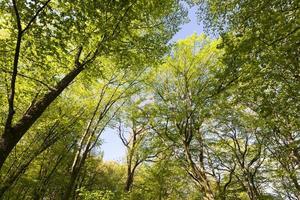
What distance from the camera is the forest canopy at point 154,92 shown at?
7.26 metres

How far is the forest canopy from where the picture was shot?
726 centimetres

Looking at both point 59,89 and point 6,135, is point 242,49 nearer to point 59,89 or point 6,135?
point 59,89

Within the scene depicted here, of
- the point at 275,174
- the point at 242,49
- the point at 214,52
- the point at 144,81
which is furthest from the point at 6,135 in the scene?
the point at 275,174

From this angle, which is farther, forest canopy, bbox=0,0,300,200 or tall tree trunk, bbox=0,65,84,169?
forest canopy, bbox=0,0,300,200

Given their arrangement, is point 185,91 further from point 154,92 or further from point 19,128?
point 19,128

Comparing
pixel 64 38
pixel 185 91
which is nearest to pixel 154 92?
pixel 185 91

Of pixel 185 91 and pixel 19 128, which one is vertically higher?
pixel 185 91

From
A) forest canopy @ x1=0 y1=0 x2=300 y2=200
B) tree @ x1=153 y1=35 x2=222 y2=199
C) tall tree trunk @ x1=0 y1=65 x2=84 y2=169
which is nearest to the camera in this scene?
Result: tall tree trunk @ x1=0 y1=65 x2=84 y2=169

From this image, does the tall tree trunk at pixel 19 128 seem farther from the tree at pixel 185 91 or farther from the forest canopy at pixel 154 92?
the tree at pixel 185 91

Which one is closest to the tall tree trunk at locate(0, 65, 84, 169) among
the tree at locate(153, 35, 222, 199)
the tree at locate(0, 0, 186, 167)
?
the tree at locate(0, 0, 186, 167)

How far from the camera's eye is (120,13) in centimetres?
771

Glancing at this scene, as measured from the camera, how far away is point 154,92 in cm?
1870

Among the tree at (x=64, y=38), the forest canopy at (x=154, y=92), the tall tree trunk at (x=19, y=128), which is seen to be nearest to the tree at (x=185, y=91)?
the forest canopy at (x=154, y=92)

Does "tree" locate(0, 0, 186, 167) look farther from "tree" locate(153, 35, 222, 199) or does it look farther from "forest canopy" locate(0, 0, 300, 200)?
"tree" locate(153, 35, 222, 199)
